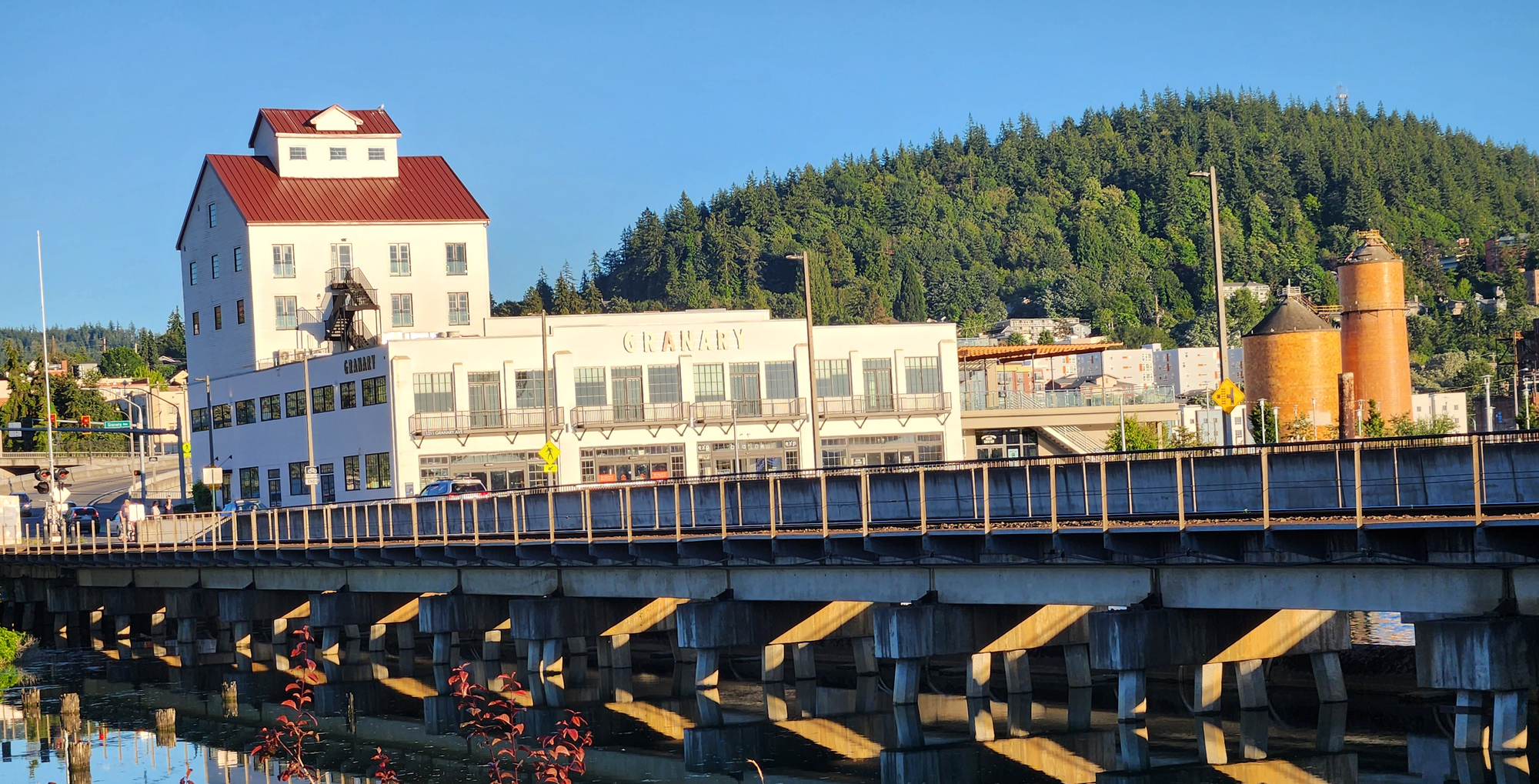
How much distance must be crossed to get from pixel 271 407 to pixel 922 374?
1322 inches

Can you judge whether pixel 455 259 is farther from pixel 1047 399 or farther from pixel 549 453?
pixel 549 453

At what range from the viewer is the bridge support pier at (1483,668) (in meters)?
26.0

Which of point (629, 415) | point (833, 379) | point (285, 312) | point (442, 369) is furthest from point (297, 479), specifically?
point (833, 379)

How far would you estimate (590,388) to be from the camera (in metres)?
85.2

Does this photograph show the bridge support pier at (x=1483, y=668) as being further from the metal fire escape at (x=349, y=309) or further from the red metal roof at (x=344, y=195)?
the red metal roof at (x=344, y=195)

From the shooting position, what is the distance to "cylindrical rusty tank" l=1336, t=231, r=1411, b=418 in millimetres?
134500

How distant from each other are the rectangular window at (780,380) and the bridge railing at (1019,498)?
1371 inches

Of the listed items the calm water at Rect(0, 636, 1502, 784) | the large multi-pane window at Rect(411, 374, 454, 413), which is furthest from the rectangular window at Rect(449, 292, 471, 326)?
the calm water at Rect(0, 636, 1502, 784)

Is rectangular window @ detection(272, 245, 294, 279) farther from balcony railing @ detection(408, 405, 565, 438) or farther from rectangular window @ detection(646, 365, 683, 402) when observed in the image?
rectangular window @ detection(646, 365, 683, 402)

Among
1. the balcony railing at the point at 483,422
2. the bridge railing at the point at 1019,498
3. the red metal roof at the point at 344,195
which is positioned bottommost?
the bridge railing at the point at 1019,498

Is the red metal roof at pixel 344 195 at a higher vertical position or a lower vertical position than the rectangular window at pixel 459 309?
higher

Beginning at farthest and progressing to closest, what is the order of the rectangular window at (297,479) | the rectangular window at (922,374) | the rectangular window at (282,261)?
the rectangular window at (282,261) < the rectangular window at (922,374) < the rectangular window at (297,479)

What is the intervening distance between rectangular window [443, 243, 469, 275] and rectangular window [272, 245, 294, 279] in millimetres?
8695

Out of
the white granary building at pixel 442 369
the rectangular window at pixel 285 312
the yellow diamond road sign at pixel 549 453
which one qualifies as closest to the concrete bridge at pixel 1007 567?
the yellow diamond road sign at pixel 549 453
